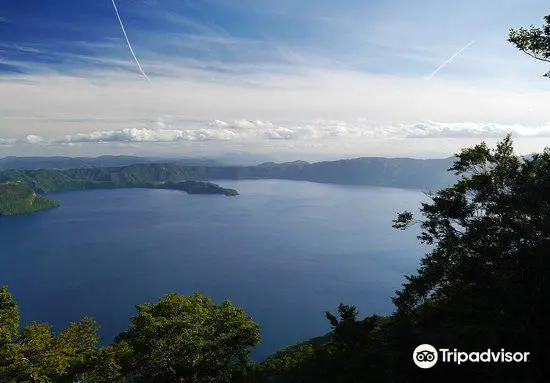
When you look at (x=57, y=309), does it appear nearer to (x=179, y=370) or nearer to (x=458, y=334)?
(x=179, y=370)

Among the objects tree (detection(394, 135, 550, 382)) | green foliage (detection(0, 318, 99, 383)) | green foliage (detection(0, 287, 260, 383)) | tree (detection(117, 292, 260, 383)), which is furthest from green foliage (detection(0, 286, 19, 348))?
tree (detection(394, 135, 550, 382))

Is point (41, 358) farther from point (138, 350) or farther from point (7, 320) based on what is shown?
point (138, 350)

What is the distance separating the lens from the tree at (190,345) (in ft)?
117

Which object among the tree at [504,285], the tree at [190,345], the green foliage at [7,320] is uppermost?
the tree at [504,285]

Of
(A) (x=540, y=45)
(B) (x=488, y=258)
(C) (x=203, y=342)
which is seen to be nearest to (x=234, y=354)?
(C) (x=203, y=342)

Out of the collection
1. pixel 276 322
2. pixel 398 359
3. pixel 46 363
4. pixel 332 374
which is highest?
pixel 398 359

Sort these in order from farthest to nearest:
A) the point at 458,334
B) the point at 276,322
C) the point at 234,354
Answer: the point at 276,322, the point at 234,354, the point at 458,334

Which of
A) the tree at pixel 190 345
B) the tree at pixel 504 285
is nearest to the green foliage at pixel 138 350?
the tree at pixel 190 345

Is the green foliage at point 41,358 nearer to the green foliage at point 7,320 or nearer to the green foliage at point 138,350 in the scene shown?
the green foliage at point 138,350

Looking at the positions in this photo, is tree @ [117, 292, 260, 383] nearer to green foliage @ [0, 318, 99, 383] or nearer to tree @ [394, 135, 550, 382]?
green foliage @ [0, 318, 99, 383]

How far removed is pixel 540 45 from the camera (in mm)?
21516

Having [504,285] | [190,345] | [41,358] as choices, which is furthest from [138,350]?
[504,285]

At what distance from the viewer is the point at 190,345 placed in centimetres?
3634

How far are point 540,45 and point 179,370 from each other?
38249 millimetres
